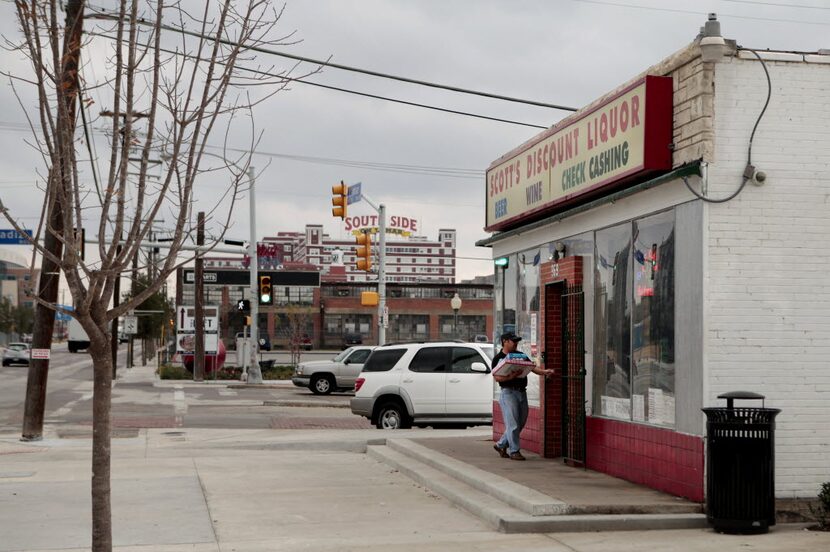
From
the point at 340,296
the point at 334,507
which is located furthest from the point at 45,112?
the point at 340,296

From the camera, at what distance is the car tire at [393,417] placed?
2136cm

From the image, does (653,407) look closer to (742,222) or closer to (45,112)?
(742,222)

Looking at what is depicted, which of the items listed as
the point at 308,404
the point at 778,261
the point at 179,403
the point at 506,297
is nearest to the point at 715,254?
→ the point at 778,261

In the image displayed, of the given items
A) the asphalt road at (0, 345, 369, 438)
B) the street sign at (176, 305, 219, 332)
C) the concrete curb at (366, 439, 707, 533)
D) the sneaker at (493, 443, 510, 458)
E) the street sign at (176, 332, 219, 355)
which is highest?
the street sign at (176, 305, 219, 332)

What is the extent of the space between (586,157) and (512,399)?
3.49m

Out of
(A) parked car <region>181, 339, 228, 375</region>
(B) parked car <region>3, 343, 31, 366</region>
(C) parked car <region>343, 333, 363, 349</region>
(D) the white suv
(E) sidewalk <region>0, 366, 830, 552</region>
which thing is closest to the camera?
(E) sidewalk <region>0, 366, 830, 552</region>

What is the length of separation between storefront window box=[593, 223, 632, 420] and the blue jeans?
1.52 metres

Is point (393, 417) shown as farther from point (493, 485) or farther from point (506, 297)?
point (493, 485)

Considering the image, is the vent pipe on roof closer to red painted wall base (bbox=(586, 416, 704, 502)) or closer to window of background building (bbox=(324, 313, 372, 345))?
red painted wall base (bbox=(586, 416, 704, 502))

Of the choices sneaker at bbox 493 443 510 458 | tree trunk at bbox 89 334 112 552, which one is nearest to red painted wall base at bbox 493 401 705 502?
sneaker at bbox 493 443 510 458

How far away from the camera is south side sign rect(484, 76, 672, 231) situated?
10836 mm

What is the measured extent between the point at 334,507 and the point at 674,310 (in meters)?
4.19

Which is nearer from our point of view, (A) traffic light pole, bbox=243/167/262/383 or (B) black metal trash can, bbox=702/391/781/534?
(B) black metal trash can, bbox=702/391/781/534

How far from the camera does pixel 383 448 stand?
1656 centimetres
